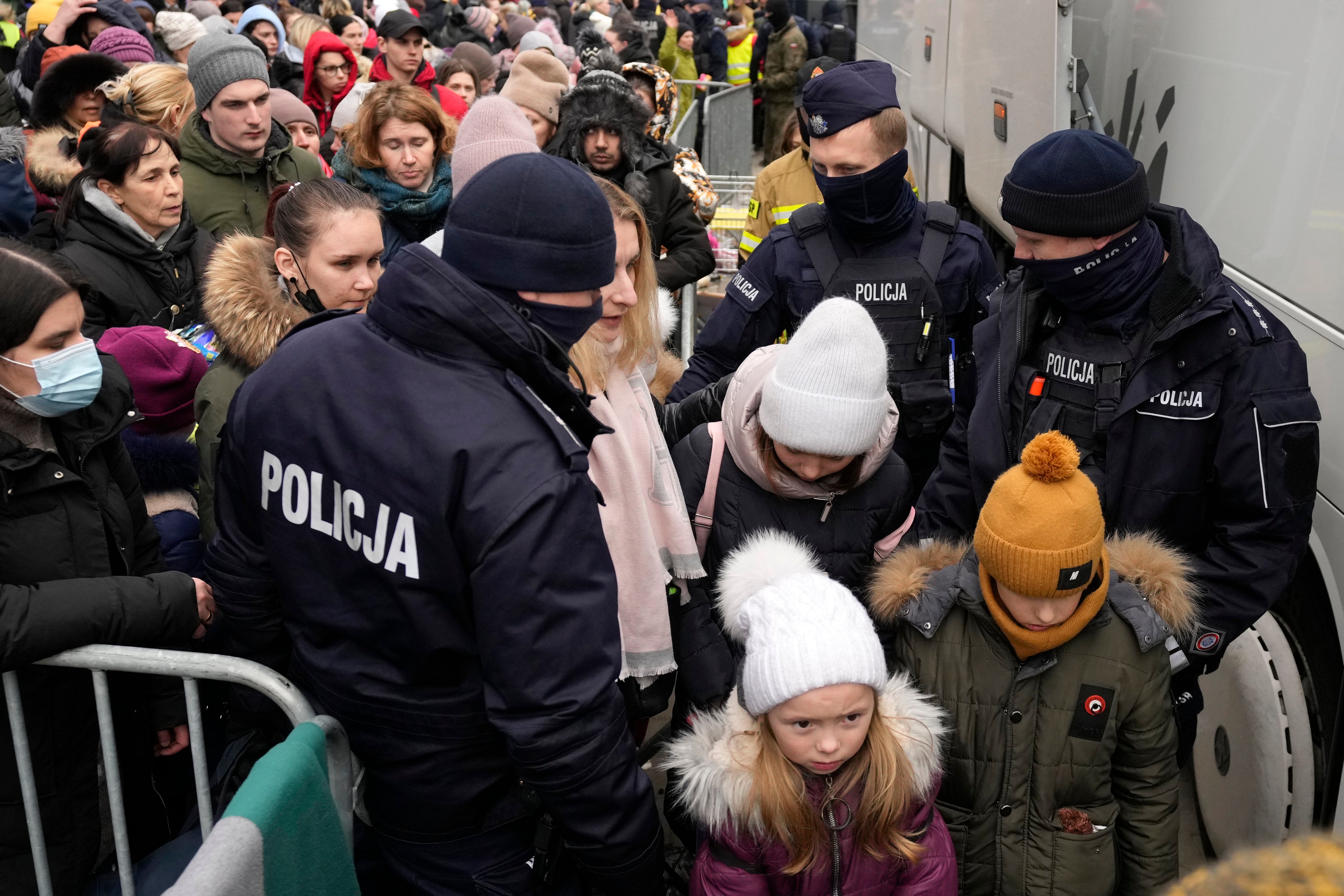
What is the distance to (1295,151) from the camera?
2.76m

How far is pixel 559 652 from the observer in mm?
1819

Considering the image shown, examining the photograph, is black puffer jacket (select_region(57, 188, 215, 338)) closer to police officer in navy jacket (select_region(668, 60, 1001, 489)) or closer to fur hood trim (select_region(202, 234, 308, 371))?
fur hood trim (select_region(202, 234, 308, 371))

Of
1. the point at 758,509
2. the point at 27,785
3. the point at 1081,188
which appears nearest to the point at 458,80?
the point at 758,509

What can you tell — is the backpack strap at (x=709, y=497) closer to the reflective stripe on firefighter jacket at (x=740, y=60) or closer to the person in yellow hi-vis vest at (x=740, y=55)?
the person in yellow hi-vis vest at (x=740, y=55)

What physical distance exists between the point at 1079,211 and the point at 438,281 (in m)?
1.67

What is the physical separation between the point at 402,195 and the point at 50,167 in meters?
1.51

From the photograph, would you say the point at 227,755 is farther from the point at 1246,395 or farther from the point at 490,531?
the point at 1246,395

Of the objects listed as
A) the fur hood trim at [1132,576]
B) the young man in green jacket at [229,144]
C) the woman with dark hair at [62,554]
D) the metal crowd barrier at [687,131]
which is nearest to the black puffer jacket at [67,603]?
the woman with dark hair at [62,554]

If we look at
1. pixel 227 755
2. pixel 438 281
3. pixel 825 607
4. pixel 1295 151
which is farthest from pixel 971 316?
pixel 227 755

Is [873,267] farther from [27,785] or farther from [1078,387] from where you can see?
[27,785]

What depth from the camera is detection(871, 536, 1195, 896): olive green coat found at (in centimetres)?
242

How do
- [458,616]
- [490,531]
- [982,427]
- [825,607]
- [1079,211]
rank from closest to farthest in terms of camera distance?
1. [490,531]
2. [458,616]
3. [825,607]
4. [1079,211]
5. [982,427]

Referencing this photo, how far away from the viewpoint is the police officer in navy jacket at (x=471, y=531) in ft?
5.86

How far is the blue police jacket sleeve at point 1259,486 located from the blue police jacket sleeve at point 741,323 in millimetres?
1619
